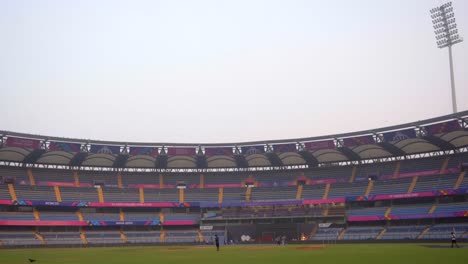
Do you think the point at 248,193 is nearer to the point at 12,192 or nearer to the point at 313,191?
the point at 313,191

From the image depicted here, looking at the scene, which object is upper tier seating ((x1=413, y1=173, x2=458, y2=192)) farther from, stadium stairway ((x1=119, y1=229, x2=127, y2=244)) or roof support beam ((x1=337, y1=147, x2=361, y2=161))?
stadium stairway ((x1=119, y1=229, x2=127, y2=244))

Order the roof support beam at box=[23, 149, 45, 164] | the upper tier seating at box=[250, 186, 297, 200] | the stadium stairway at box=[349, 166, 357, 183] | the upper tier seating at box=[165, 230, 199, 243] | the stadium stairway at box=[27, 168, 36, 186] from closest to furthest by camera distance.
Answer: the upper tier seating at box=[165, 230, 199, 243] → the roof support beam at box=[23, 149, 45, 164] → the stadium stairway at box=[27, 168, 36, 186] → the stadium stairway at box=[349, 166, 357, 183] → the upper tier seating at box=[250, 186, 297, 200]

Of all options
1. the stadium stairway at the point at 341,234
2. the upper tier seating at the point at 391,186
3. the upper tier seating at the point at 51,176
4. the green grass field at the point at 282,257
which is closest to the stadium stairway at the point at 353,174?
the upper tier seating at the point at 391,186

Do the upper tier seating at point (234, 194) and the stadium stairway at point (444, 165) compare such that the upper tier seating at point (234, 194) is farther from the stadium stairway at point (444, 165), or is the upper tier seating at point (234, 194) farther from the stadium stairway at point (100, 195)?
the stadium stairway at point (444, 165)

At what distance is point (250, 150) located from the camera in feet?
289

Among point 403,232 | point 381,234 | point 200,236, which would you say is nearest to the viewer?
point 403,232

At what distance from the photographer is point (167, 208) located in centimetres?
8962

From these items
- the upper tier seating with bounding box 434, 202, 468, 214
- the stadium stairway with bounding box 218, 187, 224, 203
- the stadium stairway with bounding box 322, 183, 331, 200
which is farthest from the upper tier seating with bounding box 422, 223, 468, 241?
the stadium stairway with bounding box 218, 187, 224, 203

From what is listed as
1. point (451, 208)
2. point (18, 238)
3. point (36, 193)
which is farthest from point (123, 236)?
point (451, 208)

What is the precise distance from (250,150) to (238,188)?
10261 mm

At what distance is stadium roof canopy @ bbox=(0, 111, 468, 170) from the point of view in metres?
72.9

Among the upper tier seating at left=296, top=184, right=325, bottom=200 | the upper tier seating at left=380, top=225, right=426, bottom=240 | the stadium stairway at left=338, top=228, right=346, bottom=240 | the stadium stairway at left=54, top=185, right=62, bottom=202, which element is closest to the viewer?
the upper tier seating at left=380, top=225, right=426, bottom=240

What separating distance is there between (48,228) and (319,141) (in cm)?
5221

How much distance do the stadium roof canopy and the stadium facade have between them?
20 cm
